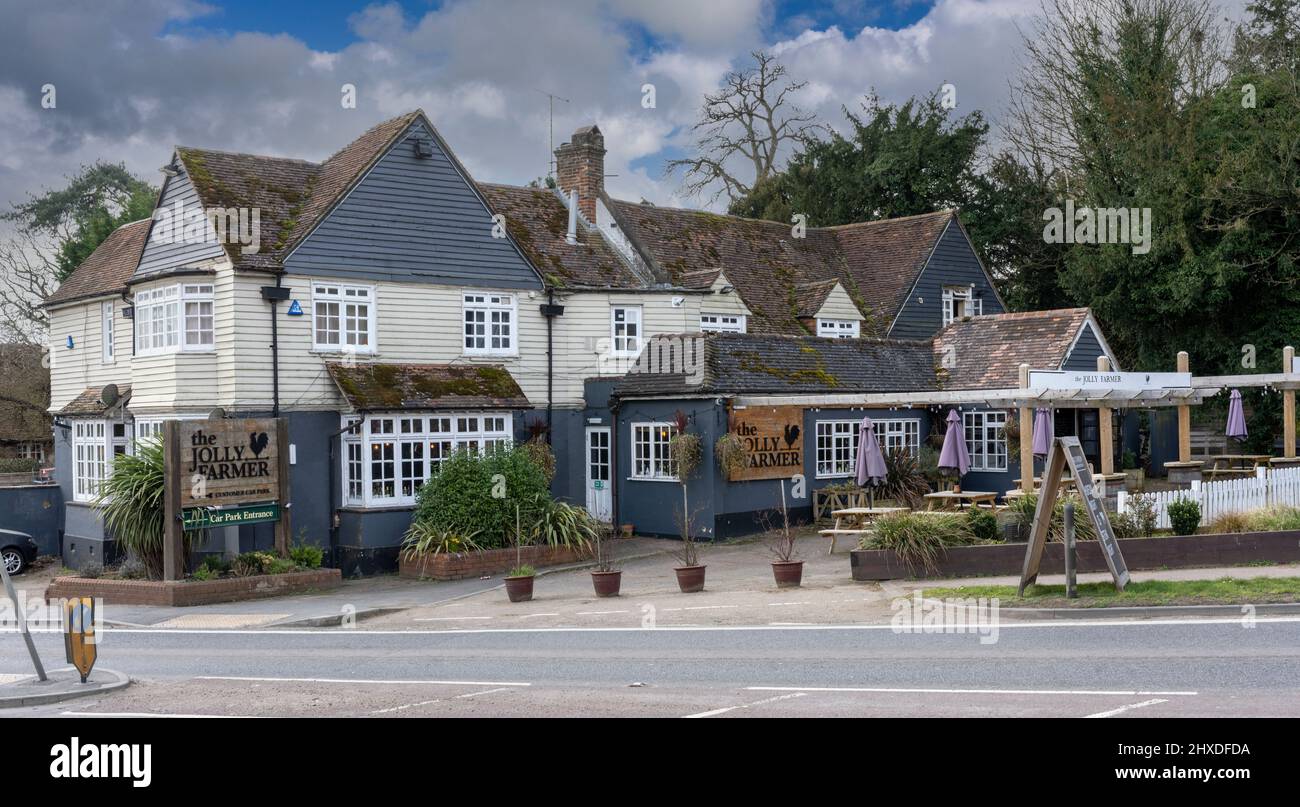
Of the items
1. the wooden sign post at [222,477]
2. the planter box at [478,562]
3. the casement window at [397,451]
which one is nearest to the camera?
the wooden sign post at [222,477]

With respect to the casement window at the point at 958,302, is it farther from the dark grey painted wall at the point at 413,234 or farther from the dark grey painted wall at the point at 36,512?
the dark grey painted wall at the point at 36,512

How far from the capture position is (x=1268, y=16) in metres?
41.5

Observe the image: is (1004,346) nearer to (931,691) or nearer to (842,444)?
(842,444)

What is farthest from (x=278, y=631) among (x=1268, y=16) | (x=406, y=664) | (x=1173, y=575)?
(x=1268, y=16)

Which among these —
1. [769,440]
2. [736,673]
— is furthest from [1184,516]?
[736,673]

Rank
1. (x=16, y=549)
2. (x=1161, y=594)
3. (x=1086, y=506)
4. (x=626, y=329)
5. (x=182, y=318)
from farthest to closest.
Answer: (x=626, y=329), (x=16, y=549), (x=182, y=318), (x=1086, y=506), (x=1161, y=594)

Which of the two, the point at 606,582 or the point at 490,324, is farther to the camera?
the point at 490,324

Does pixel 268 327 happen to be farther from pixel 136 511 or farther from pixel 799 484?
pixel 799 484

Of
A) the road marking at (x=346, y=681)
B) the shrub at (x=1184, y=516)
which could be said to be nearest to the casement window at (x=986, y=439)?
the shrub at (x=1184, y=516)

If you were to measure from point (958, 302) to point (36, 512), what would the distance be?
88.1ft

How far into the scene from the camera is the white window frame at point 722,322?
→ 3228 cm

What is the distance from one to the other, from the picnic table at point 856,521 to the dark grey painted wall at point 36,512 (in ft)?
62.4

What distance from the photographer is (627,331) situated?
30719mm

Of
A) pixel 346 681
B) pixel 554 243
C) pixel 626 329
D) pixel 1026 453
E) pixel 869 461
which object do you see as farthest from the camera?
pixel 554 243
